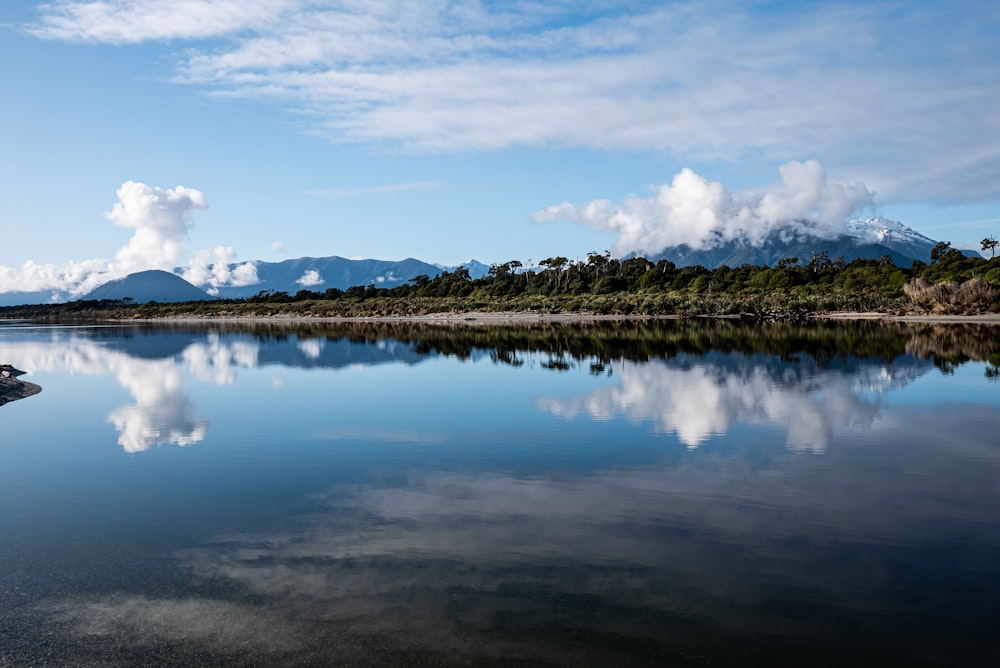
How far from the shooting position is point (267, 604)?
9.24 metres

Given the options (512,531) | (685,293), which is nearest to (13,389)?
(512,531)

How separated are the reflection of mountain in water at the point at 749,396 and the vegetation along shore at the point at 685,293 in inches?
2651

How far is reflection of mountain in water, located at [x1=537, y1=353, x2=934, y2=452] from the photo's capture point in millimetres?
21450

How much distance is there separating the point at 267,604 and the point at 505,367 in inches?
1266

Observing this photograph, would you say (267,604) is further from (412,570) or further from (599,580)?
(599,580)

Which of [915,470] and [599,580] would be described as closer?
[599,580]

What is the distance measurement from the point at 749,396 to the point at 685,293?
115 m

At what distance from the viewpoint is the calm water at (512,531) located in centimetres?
831

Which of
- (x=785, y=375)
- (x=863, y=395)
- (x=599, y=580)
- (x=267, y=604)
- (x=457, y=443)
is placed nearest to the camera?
(x=267, y=604)

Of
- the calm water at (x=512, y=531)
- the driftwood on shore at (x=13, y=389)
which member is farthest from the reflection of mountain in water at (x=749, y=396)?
the driftwood on shore at (x=13, y=389)

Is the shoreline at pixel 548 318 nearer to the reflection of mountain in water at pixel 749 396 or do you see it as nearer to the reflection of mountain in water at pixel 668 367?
the reflection of mountain in water at pixel 668 367

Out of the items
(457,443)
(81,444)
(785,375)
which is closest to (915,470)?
(457,443)

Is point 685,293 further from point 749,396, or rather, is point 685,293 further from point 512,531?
point 512,531

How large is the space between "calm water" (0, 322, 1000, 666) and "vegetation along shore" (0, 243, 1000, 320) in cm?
8190
